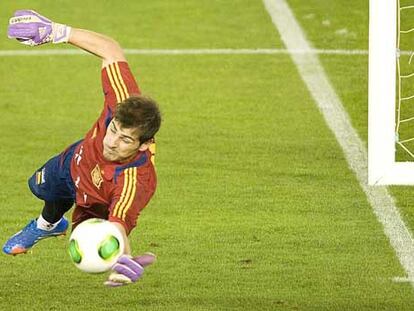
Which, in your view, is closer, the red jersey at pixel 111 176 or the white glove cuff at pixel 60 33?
the red jersey at pixel 111 176

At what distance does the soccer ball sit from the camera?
7324mm

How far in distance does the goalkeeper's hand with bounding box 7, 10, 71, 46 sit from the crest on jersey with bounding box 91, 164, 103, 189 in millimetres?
663

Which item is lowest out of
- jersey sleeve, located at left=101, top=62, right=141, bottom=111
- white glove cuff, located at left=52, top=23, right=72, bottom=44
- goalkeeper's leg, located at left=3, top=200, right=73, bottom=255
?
goalkeeper's leg, located at left=3, top=200, right=73, bottom=255

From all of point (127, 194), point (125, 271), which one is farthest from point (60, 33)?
point (125, 271)

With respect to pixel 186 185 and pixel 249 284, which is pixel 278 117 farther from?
pixel 249 284

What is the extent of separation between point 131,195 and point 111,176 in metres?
0.19

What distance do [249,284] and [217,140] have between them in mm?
3940

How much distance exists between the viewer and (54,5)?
58.1 ft

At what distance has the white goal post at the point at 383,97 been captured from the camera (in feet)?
33.8

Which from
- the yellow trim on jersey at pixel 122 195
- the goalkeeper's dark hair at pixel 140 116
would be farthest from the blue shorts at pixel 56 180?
the goalkeeper's dark hair at pixel 140 116

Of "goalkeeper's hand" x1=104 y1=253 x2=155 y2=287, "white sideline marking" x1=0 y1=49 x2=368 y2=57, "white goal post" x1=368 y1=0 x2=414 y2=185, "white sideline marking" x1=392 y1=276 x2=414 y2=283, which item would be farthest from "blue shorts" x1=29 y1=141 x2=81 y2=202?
"white sideline marking" x1=0 y1=49 x2=368 y2=57

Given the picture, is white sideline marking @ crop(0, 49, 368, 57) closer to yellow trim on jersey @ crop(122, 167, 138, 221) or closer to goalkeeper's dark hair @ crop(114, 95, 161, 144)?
yellow trim on jersey @ crop(122, 167, 138, 221)

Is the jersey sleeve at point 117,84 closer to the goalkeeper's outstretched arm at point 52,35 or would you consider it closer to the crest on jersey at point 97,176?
the goalkeeper's outstretched arm at point 52,35

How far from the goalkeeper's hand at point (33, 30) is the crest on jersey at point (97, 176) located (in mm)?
663
